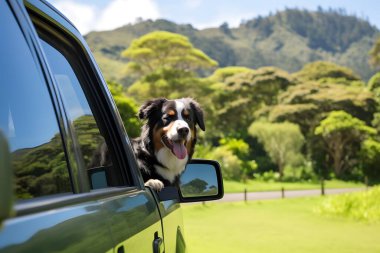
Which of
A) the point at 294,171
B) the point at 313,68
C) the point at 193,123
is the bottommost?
the point at 294,171

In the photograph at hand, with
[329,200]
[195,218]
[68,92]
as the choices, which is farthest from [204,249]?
[68,92]

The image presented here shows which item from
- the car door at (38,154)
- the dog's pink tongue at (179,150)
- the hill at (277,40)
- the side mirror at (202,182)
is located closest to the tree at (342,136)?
the dog's pink tongue at (179,150)

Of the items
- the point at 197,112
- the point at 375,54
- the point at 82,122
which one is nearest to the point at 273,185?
the point at 375,54

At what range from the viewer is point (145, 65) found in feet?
170

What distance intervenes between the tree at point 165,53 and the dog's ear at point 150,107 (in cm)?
4449

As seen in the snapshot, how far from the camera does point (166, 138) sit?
4598 millimetres

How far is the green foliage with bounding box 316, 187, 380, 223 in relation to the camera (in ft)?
45.5

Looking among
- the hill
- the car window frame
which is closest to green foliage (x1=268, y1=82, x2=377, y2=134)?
the car window frame

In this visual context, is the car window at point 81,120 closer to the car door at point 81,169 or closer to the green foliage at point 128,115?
the car door at point 81,169

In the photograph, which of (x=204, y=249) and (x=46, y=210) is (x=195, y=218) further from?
A: (x=46, y=210)

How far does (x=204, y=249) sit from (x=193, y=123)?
5.93m

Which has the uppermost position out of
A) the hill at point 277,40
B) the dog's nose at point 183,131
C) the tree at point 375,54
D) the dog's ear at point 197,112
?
the hill at point 277,40

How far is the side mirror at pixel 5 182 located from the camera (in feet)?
2.01

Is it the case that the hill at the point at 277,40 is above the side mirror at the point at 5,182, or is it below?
above
